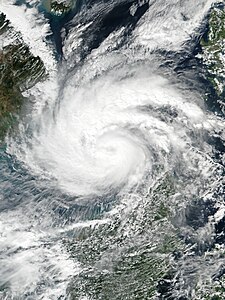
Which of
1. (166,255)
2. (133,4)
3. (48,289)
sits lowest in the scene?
(48,289)

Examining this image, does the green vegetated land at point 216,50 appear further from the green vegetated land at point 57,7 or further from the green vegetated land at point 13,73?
the green vegetated land at point 13,73

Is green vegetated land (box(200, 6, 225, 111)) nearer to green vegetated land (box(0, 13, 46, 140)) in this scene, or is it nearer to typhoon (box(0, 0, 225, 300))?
typhoon (box(0, 0, 225, 300))

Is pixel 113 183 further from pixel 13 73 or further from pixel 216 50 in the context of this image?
pixel 216 50

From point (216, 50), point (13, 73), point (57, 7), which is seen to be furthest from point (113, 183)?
point (57, 7)

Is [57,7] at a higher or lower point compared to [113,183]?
higher

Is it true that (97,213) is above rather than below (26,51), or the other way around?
below

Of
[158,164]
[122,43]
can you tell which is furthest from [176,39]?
[158,164]

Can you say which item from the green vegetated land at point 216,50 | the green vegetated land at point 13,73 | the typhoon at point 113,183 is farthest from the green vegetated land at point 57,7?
the green vegetated land at point 216,50

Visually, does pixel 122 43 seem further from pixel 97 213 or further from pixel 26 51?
pixel 97 213

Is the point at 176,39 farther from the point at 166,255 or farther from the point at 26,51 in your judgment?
the point at 166,255
